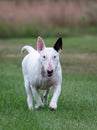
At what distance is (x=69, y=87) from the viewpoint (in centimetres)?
1521

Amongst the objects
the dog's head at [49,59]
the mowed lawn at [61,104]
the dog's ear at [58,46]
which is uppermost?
the dog's ear at [58,46]

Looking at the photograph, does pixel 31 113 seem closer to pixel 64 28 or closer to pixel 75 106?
pixel 75 106

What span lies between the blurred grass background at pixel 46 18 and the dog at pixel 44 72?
33012mm

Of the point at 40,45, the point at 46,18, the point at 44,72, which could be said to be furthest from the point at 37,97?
the point at 46,18

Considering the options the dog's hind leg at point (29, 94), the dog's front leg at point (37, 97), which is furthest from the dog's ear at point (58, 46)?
the dog's hind leg at point (29, 94)

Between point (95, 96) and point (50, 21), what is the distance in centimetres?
3394

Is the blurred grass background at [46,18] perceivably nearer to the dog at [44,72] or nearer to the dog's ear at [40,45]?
the dog at [44,72]

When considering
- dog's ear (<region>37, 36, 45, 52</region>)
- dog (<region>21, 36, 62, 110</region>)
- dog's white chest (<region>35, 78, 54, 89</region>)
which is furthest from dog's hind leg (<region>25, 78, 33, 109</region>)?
dog's ear (<region>37, 36, 45, 52</region>)

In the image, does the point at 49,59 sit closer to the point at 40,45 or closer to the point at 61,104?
the point at 40,45

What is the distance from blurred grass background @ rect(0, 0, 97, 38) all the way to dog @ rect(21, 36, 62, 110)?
33.0 metres

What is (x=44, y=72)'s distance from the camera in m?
11.1

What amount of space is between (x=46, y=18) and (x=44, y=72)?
3584 cm

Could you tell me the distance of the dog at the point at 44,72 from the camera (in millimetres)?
10820

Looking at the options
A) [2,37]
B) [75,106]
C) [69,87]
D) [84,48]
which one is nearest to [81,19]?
[2,37]
